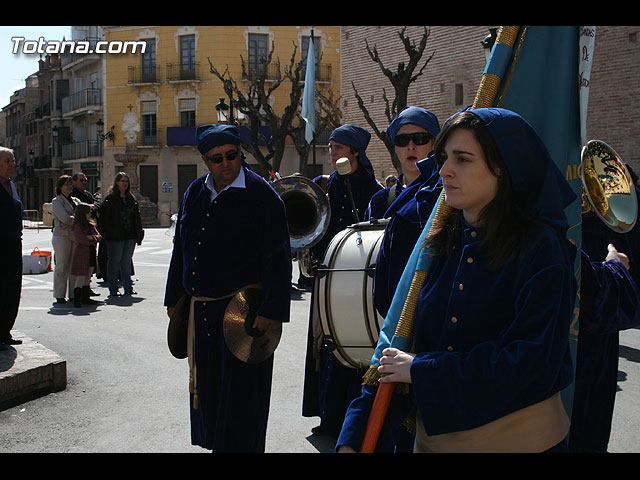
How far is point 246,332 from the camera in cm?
398

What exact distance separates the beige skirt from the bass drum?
74.3 inches

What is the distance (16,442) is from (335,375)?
2.12 metres

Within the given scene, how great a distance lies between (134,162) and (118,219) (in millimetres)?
26018

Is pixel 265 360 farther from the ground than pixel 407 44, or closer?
closer

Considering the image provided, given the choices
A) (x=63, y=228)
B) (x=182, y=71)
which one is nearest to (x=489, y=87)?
(x=63, y=228)

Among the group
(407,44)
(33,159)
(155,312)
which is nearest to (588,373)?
(155,312)

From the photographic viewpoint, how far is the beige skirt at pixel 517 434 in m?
2.09

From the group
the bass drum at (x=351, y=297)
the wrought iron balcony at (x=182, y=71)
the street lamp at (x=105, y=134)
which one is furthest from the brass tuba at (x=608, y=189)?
the street lamp at (x=105, y=134)

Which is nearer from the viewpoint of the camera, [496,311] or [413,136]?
[496,311]

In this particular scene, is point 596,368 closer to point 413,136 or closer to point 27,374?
point 413,136

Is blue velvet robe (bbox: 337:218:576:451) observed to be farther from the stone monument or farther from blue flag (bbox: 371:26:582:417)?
the stone monument

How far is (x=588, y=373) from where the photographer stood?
3.81 metres
